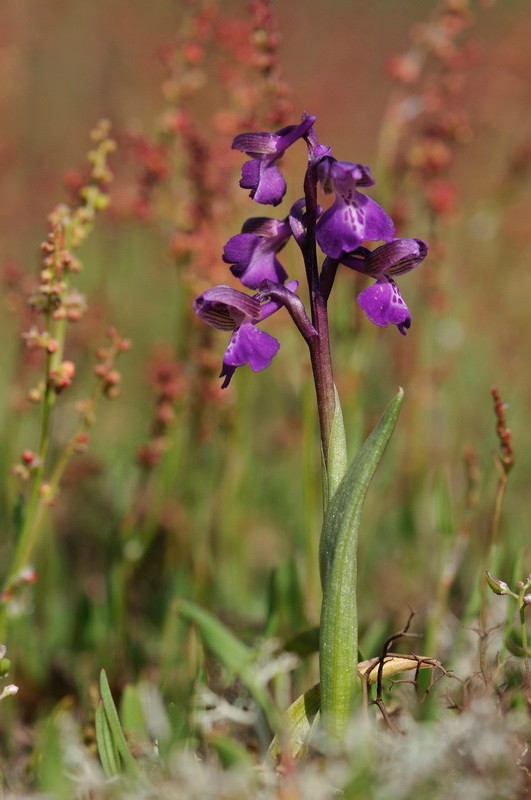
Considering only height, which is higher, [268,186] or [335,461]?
[268,186]

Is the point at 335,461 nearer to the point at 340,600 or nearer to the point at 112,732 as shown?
the point at 340,600

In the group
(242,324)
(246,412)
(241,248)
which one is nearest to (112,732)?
(242,324)

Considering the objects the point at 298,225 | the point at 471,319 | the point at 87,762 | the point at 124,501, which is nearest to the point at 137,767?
the point at 87,762

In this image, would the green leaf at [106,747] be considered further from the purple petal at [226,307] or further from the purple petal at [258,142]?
the purple petal at [258,142]

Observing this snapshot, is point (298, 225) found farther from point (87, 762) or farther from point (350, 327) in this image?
point (350, 327)

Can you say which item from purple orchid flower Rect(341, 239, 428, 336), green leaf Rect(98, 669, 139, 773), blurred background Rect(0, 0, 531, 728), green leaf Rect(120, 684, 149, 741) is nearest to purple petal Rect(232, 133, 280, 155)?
purple orchid flower Rect(341, 239, 428, 336)

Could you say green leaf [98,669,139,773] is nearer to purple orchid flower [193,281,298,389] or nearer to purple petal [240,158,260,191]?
purple orchid flower [193,281,298,389]

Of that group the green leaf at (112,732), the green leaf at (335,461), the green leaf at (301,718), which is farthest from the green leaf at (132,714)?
the green leaf at (335,461)
